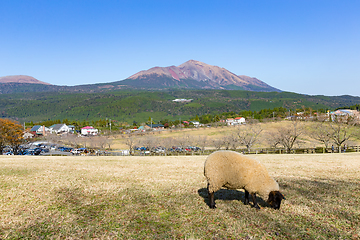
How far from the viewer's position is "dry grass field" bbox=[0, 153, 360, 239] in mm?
7941

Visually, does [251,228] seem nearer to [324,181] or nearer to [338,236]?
[338,236]

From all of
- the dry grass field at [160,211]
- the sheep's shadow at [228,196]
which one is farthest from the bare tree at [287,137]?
the sheep's shadow at [228,196]

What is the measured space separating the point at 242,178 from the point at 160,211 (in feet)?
13.2

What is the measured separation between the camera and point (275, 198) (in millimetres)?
9930

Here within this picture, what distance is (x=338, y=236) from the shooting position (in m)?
7.79

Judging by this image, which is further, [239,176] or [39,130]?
[39,130]

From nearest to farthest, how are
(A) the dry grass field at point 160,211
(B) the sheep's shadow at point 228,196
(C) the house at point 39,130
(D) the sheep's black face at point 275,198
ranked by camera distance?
(A) the dry grass field at point 160,211 < (D) the sheep's black face at point 275,198 < (B) the sheep's shadow at point 228,196 < (C) the house at point 39,130

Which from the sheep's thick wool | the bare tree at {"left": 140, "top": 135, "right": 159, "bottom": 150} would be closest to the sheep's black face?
the sheep's thick wool

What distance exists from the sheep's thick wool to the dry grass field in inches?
40.4

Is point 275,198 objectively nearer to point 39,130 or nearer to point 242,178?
point 242,178

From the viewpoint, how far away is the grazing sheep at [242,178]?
32.7 ft

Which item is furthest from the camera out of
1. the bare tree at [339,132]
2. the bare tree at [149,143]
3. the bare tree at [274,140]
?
the bare tree at [149,143]

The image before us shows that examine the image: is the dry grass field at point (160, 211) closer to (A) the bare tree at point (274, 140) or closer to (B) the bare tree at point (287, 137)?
(B) the bare tree at point (287, 137)

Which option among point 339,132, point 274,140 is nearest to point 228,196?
point 274,140
